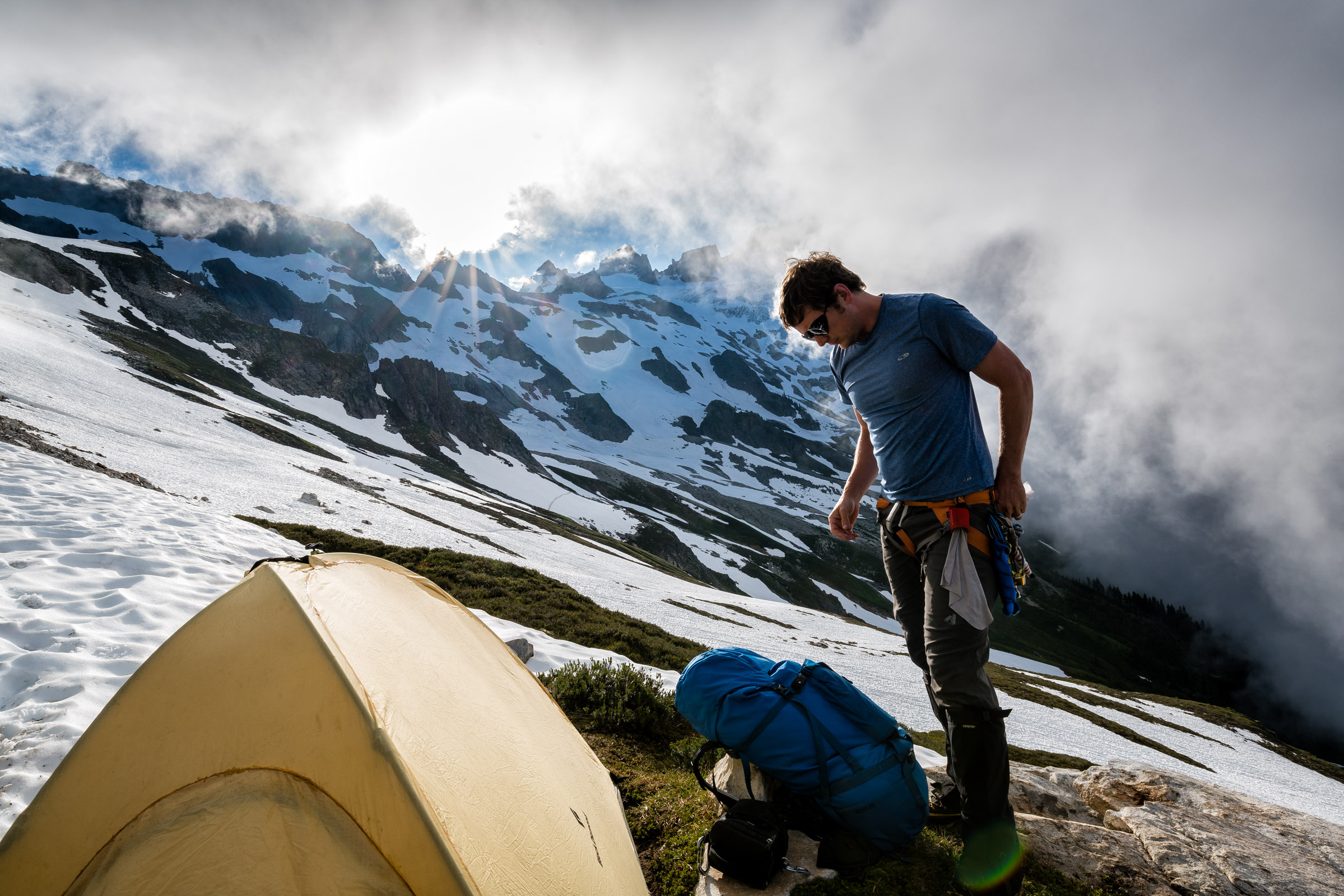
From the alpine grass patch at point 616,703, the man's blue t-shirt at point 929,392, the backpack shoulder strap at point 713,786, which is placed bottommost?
the alpine grass patch at point 616,703

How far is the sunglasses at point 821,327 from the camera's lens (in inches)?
146

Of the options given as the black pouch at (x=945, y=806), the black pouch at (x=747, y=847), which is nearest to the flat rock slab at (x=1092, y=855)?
the black pouch at (x=945, y=806)

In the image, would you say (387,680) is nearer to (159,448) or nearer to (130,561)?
(130,561)

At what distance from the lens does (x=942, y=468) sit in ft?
11.4

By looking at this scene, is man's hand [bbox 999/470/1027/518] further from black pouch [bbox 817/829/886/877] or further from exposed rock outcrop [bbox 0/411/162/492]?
exposed rock outcrop [bbox 0/411/162/492]

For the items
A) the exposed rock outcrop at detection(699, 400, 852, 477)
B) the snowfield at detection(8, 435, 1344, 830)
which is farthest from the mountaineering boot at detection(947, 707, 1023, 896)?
the exposed rock outcrop at detection(699, 400, 852, 477)

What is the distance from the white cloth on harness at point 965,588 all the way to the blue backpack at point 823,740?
93 centimetres

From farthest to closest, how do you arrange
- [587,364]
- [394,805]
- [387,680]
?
[587,364] < [387,680] < [394,805]

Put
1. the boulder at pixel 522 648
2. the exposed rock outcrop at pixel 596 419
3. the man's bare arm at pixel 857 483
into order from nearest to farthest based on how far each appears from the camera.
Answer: the man's bare arm at pixel 857 483 < the boulder at pixel 522 648 < the exposed rock outcrop at pixel 596 419

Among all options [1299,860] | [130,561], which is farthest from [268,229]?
[1299,860]

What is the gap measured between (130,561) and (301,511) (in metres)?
13.0

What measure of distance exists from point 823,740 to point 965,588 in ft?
4.78

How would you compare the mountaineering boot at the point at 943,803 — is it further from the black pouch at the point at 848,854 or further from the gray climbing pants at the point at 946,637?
the black pouch at the point at 848,854

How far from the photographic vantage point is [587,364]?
613 feet
